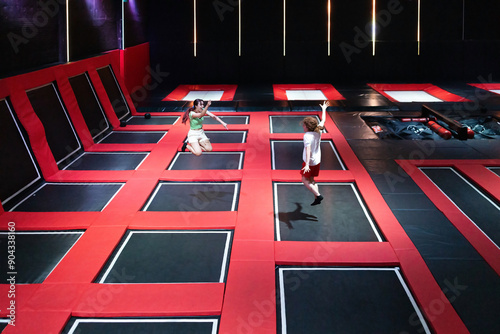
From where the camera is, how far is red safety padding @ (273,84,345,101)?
12169mm

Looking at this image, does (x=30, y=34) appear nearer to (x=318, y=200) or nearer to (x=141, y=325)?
(x=318, y=200)

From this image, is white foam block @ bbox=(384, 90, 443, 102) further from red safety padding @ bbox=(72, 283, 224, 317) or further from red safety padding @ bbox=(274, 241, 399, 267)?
red safety padding @ bbox=(72, 283, 224, 317)

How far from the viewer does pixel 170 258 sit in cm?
450

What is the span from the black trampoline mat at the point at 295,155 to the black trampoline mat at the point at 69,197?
8.01 ft

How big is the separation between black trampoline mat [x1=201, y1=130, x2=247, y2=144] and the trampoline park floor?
1.34 feet

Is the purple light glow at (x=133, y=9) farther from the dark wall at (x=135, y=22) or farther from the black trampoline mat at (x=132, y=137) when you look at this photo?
the black trampoline mat at (x=132, y=137)

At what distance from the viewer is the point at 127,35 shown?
12078 millimetres

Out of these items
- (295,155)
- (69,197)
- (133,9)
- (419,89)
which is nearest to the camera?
(69,197)

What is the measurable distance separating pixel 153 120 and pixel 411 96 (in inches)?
261

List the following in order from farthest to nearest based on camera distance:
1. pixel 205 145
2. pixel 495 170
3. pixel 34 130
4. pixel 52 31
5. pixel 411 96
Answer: pixel 411 96 → pixel 52 31 → pixel 205 145 → pixel 495 170 → pixel 34 130

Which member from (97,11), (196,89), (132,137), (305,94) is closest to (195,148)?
(132,137)

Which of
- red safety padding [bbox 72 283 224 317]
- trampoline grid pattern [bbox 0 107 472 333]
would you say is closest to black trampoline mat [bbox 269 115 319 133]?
trampoline grid pattern [bbox 0 107 472 333]

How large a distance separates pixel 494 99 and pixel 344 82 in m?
4.47

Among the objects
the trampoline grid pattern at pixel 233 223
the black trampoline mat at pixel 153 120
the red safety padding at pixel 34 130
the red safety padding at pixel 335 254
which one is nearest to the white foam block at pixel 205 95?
the black trampoline mat at pixel 153 120
